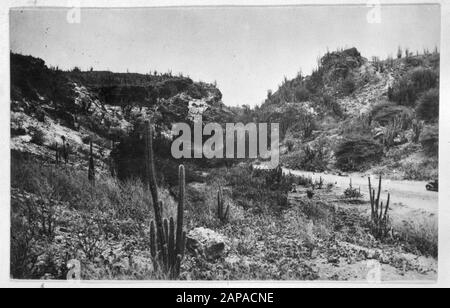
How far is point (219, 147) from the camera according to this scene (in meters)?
6.00

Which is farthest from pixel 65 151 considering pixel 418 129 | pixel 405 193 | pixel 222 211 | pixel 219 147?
pixel 418 129

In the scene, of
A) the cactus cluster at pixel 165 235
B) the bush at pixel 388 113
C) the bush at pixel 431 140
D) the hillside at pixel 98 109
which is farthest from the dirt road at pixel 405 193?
the cactus cluster at pixel 165 235

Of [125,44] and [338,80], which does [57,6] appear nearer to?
[125,44]

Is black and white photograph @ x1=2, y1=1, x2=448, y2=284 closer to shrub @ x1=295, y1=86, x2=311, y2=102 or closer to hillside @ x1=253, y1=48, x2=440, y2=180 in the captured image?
hillside @ x1=253, y1=48, x2=440, y2=180

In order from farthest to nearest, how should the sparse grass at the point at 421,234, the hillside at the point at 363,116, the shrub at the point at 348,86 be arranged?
the shrub at the point at 348,86
the hillside at the point at 363,116
the sparse grass at the point at 421,234

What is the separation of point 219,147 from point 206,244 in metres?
1.33

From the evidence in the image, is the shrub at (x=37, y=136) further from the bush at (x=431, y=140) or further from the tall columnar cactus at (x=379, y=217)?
the bush at (x=431, y=140)

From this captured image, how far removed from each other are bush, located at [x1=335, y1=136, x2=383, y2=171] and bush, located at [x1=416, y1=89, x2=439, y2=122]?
0.72 metres

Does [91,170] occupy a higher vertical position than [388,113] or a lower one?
lower

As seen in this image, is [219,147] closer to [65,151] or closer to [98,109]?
[98,109]

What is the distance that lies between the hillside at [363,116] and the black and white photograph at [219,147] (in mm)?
20

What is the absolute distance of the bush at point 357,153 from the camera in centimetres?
606

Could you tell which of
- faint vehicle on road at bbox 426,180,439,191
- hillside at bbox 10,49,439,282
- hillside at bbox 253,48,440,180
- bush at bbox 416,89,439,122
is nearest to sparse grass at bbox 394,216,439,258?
hillside at bbox 10,49,439,282
